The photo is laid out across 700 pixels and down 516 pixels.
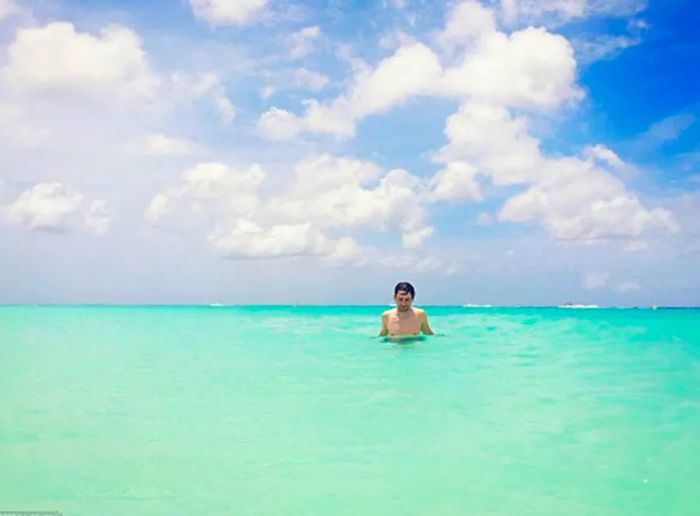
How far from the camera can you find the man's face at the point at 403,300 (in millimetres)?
12273

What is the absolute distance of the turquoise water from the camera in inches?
154

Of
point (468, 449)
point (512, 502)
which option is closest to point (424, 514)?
point (512, 502)

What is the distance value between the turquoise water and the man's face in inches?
90.4

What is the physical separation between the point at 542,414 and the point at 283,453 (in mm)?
2848

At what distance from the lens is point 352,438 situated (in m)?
5.22

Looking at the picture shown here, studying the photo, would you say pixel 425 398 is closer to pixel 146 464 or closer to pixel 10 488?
pixel 146 464

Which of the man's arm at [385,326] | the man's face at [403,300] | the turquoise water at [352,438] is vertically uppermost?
the man's face at [403,300]

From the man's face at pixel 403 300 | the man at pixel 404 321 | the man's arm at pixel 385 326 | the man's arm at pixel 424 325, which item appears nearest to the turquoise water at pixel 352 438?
the man's face at pixel 403 300

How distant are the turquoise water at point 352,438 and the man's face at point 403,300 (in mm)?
2297

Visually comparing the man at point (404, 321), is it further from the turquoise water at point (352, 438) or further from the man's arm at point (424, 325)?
the turquoise water at point (352, 438)

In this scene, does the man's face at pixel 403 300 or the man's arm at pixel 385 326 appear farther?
the man's arm at pixel 385 326

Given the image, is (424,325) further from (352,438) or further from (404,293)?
A: (352,438)

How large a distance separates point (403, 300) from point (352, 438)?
7.25m

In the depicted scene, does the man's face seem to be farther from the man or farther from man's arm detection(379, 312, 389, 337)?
man's arm detection(379, 312, 389, 337)
